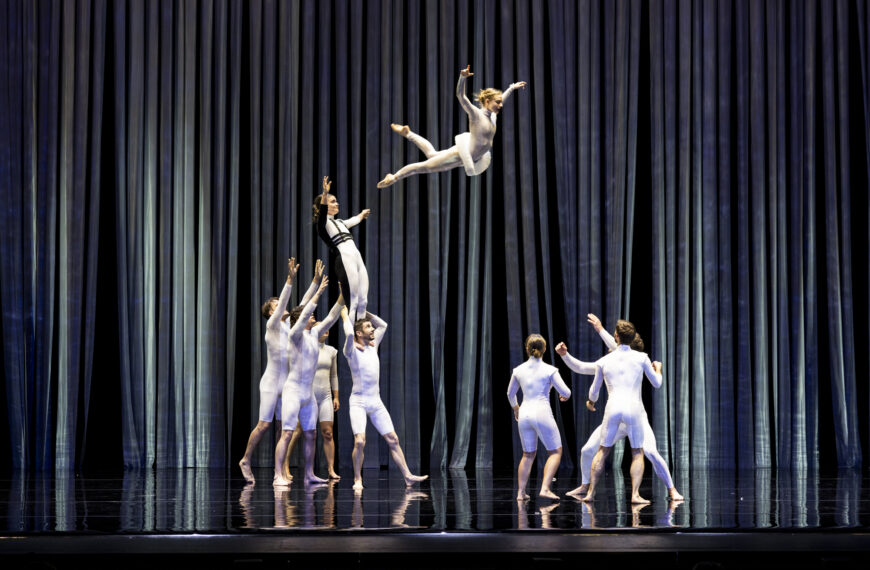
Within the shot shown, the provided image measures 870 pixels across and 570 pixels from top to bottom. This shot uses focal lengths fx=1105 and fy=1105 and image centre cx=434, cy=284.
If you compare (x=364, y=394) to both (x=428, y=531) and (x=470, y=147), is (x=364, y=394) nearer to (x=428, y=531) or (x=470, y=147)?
(x=470, y=147)

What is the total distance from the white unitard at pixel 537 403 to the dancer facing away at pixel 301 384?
1.63 m

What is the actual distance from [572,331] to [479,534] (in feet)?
18.1

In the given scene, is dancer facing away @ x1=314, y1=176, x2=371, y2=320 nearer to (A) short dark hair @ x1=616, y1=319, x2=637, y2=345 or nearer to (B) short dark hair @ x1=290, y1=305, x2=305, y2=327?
(B) short dark hair @ x1=290, y1=305, x2=305, y2=327

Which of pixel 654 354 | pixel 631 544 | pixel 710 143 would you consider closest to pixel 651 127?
pixel 710 143

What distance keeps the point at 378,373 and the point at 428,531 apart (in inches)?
113

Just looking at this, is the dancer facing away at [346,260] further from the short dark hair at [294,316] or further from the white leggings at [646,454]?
the white leggings at [646,454]

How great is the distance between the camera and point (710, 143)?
10664mm

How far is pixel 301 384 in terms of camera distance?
7922 millimetres

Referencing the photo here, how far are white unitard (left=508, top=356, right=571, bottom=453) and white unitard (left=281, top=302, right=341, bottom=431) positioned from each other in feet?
5.41

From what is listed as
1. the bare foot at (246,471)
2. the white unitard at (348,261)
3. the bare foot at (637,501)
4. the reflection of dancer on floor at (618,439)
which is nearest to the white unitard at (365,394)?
the white unitard at (348,261)

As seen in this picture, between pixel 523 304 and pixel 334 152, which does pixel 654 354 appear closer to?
pixel 523 304

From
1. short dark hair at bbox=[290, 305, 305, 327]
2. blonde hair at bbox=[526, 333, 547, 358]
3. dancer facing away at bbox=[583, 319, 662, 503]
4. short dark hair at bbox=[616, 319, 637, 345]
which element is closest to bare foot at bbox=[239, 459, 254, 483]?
short dark hair at bbox=[290, 305, 305, 327]

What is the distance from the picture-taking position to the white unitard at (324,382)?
8.49 metres

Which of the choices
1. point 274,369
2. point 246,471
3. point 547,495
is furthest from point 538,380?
point 246,471
